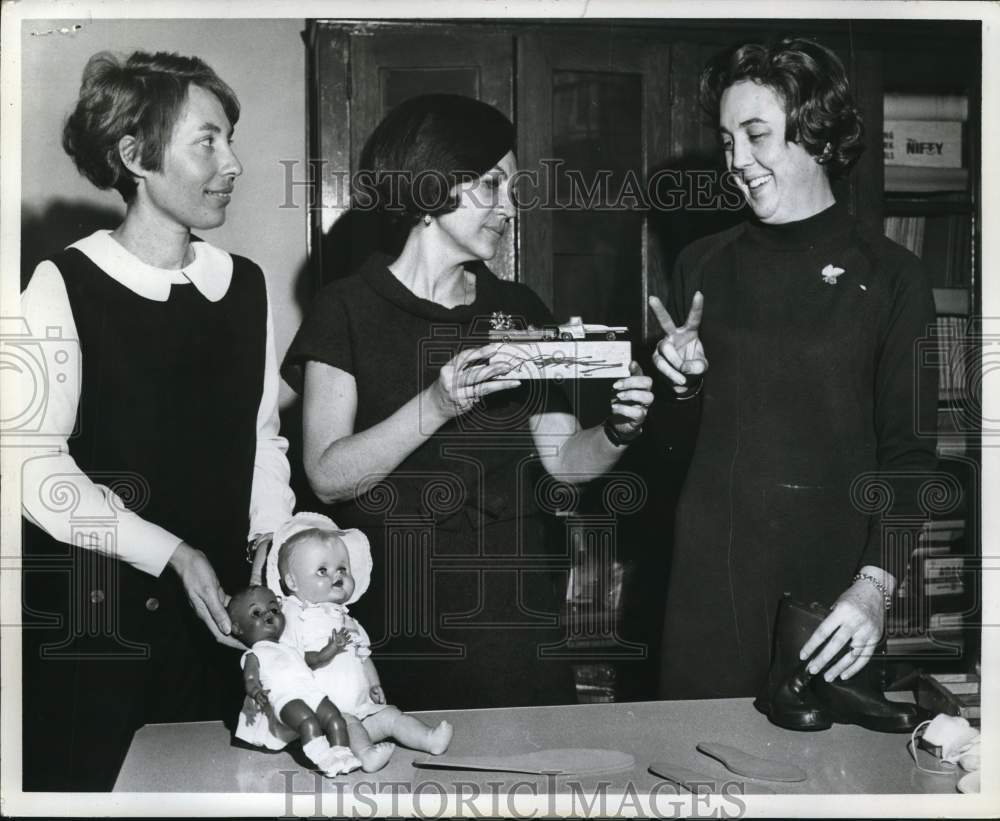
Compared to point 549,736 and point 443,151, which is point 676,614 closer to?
point 549,736

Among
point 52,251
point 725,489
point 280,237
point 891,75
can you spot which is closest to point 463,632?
point 725,489

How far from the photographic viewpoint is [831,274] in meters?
2.02

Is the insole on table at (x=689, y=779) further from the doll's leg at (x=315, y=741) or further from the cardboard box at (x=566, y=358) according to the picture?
the cardboard box at (x=566, y=358)

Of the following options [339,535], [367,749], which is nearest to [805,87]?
[339,535]

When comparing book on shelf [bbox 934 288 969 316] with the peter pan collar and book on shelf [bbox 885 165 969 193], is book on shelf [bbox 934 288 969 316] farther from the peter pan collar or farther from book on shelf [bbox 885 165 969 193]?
the peter pan collar

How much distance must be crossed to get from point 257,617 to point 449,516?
0.40 meters

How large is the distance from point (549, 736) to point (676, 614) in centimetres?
38

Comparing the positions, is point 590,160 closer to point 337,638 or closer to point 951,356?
point 951,356

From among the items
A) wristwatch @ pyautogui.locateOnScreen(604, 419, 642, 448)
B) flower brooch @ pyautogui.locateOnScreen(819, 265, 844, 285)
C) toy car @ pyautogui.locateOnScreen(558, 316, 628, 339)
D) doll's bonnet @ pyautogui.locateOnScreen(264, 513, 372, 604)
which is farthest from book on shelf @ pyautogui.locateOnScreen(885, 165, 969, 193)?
doll's bonnet @ pyautogui.locateOnScreen(264, 513, 372, 604)

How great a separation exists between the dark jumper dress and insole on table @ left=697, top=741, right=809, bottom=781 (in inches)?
33.8

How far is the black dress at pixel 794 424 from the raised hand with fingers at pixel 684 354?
0.02 meters

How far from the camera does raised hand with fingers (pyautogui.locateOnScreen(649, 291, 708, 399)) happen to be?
2018 mm

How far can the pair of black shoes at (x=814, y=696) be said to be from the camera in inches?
73.7

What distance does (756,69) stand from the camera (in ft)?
6.66
